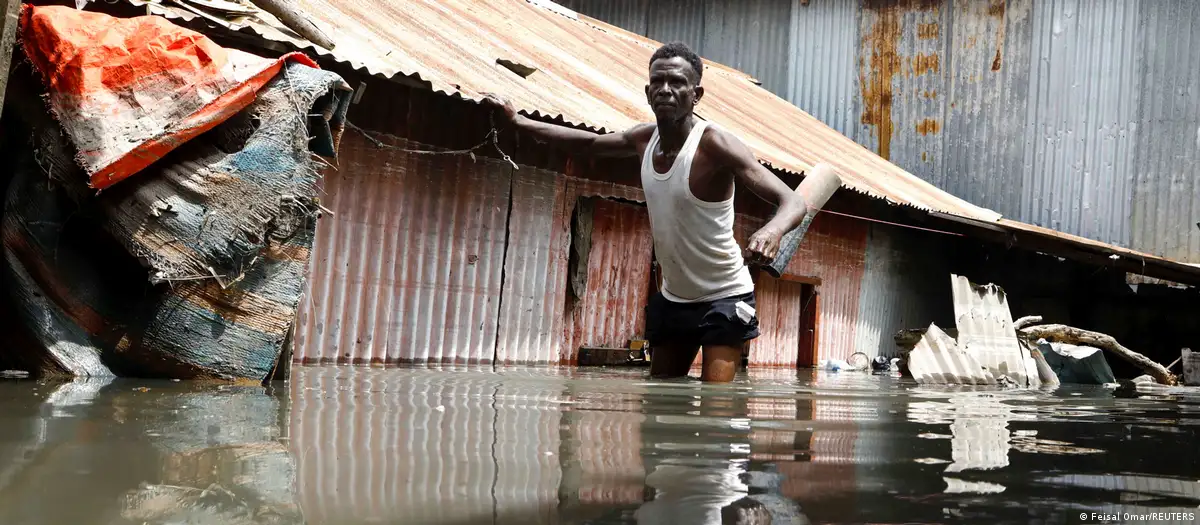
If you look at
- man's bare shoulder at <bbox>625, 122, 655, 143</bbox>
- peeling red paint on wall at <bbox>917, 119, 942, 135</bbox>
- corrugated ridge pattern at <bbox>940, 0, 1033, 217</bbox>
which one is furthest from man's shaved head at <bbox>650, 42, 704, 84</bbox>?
peeling red paint on wall at <bbox>917, 119, 942, 135</bbox>

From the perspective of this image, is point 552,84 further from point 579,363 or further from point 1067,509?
point 1067,509

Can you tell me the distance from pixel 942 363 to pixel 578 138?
4.70 m

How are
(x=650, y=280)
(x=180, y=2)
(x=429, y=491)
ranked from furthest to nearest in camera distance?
1. (x=650, y=280)
2. (x=180, y=2)
3. (x=429, y=491)

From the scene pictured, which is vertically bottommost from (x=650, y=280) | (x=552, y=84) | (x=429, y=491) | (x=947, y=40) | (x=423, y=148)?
(x=429, y=491)

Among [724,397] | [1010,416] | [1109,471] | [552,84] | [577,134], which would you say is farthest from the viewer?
[552,84]

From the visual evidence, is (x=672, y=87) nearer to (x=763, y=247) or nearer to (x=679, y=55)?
(x=679, y=55)

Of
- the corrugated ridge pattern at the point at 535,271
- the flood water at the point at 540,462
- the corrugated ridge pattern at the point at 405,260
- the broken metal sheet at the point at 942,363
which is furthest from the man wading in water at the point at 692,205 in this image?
the broken metal sheet at the point at 942,363

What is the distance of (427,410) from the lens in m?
3.15

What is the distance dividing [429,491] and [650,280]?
9.54 m

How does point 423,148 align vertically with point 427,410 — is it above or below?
above

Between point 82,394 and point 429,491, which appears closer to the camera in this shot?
point 429,491

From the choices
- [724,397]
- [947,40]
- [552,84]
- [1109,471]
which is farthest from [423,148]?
[947,40]

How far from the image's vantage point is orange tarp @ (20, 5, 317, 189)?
4352mm

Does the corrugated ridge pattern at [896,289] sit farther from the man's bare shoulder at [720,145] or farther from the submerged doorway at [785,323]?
the man's bare shoulder at [720,145]
